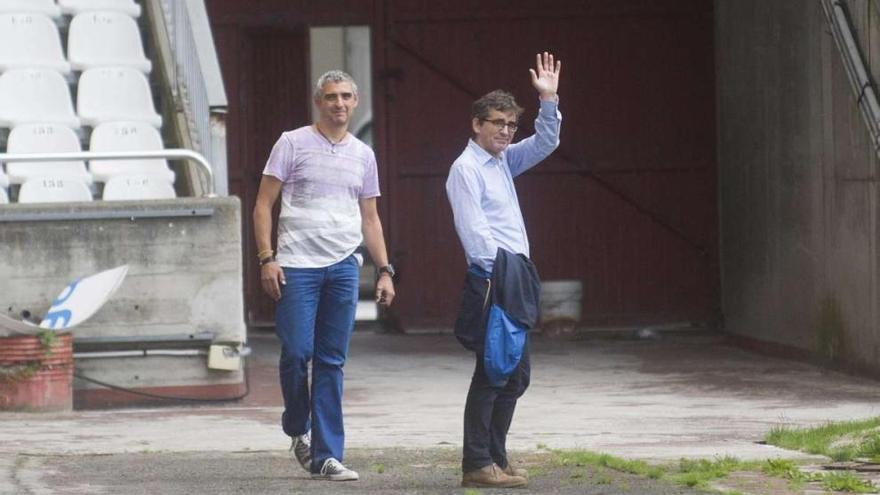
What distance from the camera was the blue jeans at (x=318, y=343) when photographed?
8.63 meters

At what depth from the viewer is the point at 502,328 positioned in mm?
8219

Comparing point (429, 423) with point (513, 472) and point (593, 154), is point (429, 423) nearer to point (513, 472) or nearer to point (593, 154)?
point (513, 472)

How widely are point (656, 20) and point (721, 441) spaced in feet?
31.2

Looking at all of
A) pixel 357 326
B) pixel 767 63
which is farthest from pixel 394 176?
pixel 767 63

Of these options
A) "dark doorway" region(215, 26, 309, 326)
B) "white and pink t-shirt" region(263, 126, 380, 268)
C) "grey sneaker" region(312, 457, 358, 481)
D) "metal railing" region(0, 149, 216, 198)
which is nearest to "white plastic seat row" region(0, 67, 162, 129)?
"metal railing" region(0, 149, 216, 198)

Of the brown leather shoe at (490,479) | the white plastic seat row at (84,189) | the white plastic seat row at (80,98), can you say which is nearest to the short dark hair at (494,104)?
the brown leather shoe at (490,479)

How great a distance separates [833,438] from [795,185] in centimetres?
634

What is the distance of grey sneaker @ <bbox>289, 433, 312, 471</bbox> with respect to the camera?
873 cm

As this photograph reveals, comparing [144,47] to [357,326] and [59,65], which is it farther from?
[357,326]

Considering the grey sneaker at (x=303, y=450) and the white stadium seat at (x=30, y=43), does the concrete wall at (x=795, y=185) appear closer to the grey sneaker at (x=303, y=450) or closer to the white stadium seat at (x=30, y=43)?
the white stadium seat at (x=30, y=43)

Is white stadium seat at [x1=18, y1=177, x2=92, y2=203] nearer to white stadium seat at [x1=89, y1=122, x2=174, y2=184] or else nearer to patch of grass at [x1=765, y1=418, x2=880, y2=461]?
white stadium seat at [x1=89, y1=122, x2=174, y2=184]

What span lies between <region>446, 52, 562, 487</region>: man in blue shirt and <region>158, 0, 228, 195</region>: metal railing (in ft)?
14.8

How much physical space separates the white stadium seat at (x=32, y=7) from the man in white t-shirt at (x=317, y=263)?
7781 mm

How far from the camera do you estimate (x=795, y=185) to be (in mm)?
15781
